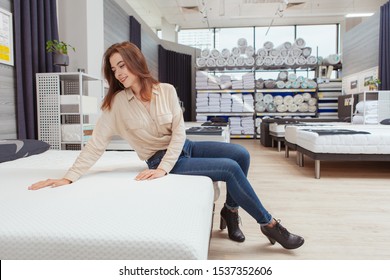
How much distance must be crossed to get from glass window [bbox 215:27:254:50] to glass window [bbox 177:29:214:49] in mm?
208

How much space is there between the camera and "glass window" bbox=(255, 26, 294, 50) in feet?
32.0

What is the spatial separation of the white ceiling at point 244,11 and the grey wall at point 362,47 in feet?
3.61

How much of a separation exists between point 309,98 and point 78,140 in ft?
19.1

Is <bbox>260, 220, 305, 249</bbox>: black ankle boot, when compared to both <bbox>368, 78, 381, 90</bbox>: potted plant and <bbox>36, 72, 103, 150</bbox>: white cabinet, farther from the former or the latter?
<bbox>368, 78, 381, 90</bbox>: potted plant

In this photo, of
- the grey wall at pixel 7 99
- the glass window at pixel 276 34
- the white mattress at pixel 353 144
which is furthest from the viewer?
the glass window at pixel 276 34

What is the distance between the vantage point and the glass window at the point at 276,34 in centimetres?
975

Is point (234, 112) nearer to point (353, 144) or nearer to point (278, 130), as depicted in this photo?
point (278, 130)

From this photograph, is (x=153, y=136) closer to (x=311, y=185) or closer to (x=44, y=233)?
(x=44, y=233)

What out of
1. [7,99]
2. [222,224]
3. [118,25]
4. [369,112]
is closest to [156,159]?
[222,224]

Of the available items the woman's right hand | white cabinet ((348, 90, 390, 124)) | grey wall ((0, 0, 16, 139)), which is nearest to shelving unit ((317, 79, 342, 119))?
white cabinet ((348, 90, 390, 124))

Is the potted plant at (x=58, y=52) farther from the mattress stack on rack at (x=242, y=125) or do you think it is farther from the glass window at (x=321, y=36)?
the glass window at (x=321, y=36)

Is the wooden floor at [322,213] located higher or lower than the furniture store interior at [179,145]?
lower

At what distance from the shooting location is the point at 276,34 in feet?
32.4

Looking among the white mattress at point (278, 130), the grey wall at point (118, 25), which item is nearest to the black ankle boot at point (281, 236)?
the grey wall at point (118, 25)
